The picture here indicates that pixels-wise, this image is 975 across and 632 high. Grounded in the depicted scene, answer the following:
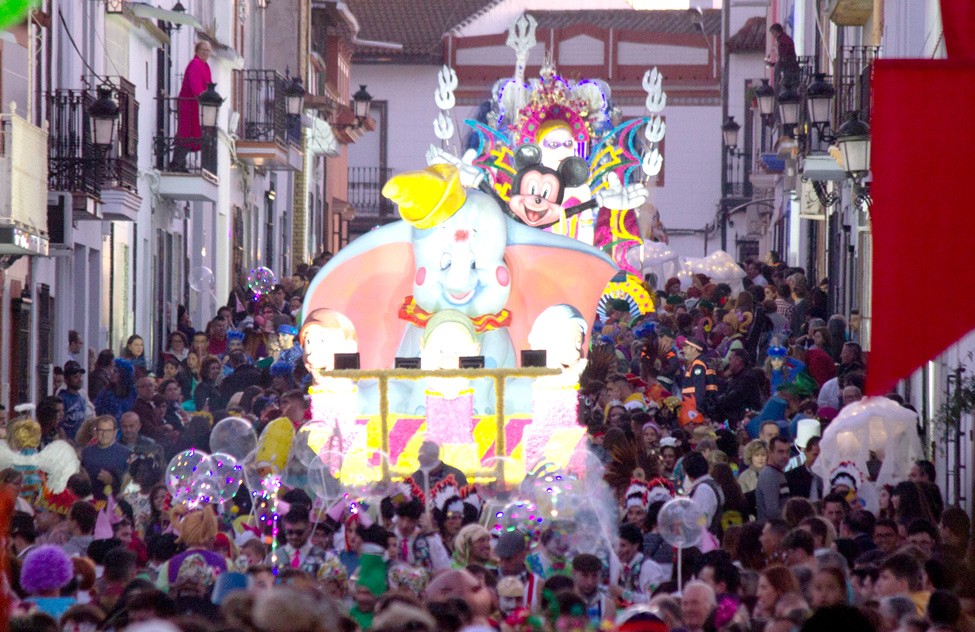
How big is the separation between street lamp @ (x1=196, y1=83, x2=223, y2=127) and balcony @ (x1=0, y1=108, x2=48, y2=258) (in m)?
6.42

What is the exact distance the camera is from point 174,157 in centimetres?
2873

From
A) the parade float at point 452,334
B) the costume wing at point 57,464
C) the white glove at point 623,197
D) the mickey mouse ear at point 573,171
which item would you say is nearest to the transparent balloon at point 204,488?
the costume wing at point 57,464

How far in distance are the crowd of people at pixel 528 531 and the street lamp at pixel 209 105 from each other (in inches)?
257

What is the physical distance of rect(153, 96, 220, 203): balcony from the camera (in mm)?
28188

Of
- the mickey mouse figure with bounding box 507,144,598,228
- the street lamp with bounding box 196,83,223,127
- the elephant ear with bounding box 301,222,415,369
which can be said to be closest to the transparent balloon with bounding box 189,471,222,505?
the elephant ear with bounding box 301,222,415,369

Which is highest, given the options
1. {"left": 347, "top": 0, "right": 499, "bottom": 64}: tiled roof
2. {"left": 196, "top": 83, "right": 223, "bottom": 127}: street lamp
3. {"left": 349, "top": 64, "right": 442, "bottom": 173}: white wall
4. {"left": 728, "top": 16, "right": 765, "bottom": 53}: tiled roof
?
{"left": 347, "top": 0, "right": 499, "bottom": 64}: tiled roof

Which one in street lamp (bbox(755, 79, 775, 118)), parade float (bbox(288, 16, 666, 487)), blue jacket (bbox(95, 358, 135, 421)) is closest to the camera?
parade float (bbox(288, 16, 666, 487))

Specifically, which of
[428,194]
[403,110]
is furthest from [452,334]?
[403,110]

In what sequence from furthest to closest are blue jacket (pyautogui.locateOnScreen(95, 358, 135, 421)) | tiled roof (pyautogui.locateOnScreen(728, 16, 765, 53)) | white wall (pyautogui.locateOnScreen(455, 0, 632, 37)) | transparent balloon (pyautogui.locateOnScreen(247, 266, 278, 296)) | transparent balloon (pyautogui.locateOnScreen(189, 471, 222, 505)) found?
white wall (pyautogui.locateOnScreen(455, 0, 632, 37)) < tiled roof (pyautogui.locateOnScreen(728, 16, 765, 53)) < transparent balloon (pyautogui.locateOnScreen(247, 266, 278, 296)) < blue jacket (pyautogui.locateOnScreen(95, 358, 135, 421)) < transparent balloon (pyautogui.locateOnScreen(189, 471, 222, 505))

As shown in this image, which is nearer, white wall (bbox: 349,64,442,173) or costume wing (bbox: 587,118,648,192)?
costume wing (bbox: 587,118,648,192)

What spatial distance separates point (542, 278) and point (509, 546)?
8531mm

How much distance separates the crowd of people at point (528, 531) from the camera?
8578 mm

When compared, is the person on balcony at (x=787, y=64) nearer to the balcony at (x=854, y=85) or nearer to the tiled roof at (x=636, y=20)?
the balcony at (x=854, y=85)

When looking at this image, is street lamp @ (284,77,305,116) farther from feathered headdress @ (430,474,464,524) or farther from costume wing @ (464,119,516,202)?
feathered headdress @ (430,474,464,524)
